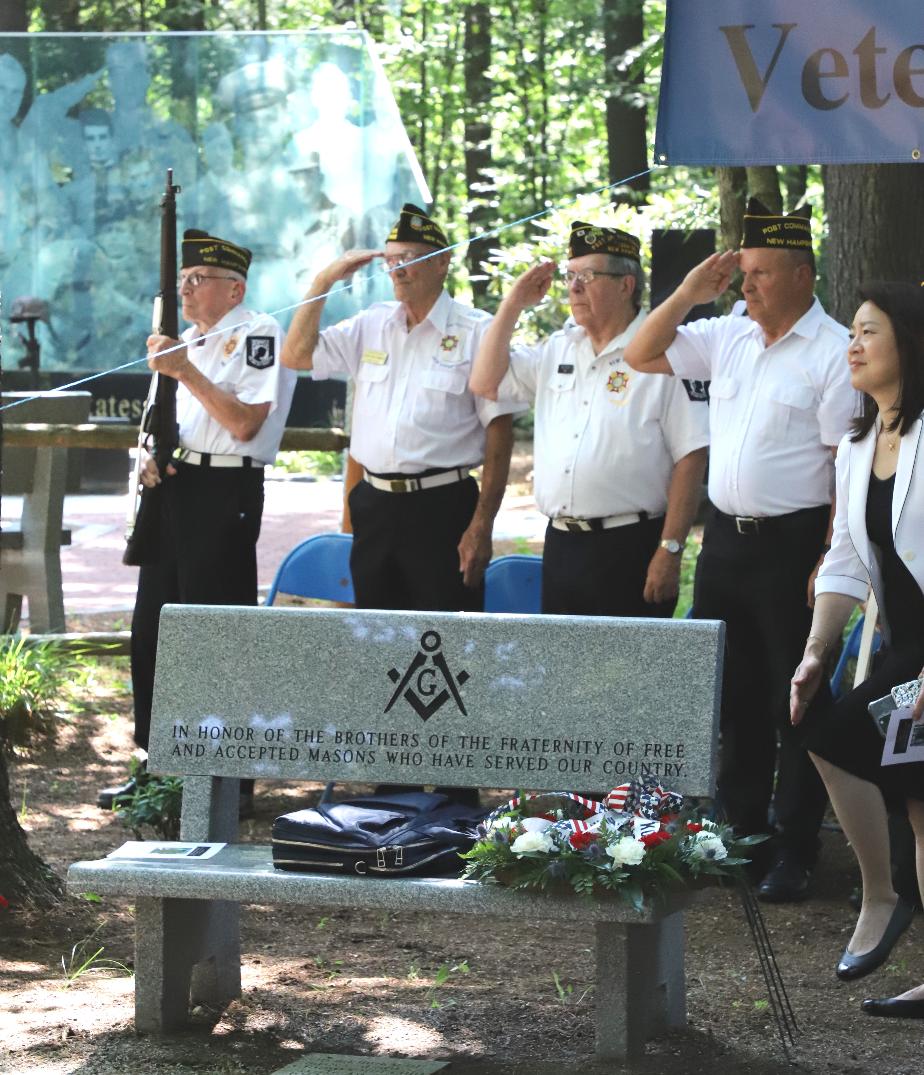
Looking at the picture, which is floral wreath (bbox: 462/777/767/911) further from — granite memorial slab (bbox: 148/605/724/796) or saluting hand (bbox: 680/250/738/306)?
saluting hand (bbox: 680/250/738/306)

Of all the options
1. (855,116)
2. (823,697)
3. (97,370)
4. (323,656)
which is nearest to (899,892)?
(823,697)

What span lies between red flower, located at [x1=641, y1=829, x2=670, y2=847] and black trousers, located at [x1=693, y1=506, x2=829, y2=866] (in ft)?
5.92

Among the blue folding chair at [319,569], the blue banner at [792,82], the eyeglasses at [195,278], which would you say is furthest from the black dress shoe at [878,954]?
the eyeglasses at [195,278]

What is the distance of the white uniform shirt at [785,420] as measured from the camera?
18.4 feet

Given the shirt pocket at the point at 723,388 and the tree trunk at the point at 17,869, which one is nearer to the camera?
the tree trunk at the point at 17,869

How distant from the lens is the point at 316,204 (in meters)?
11.2

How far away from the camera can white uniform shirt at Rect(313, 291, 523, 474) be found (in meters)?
6.47

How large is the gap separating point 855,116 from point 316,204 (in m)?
6.85

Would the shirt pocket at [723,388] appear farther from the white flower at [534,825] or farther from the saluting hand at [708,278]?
the white flower at [534,825]

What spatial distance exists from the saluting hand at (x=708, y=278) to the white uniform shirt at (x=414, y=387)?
948 mm

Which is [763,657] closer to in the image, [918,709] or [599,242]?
[599,242]

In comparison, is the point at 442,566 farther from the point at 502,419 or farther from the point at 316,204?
the point at 316,204

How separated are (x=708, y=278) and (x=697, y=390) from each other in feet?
1.57

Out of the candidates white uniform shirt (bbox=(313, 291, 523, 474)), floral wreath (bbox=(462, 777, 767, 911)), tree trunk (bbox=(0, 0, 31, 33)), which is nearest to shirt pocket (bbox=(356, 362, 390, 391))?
white uniform shirt (bbox=(313, 291, 523, 474))
